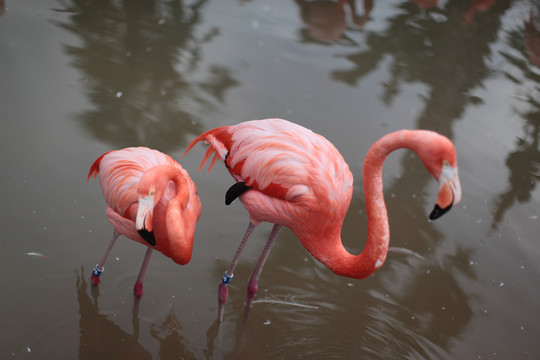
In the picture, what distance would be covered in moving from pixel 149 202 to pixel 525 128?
408 cm

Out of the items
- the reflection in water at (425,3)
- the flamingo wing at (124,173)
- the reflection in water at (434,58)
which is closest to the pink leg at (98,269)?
the flamingo wing at (124,173)

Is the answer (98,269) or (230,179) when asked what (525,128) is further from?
(98,269)

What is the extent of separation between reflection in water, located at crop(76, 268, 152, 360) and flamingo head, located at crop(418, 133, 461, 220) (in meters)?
1.59

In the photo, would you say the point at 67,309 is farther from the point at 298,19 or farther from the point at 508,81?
the point at 508,81

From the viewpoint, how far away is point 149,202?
236 cm

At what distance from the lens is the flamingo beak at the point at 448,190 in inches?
86.4

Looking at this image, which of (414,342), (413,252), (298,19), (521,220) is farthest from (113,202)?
(298,19)

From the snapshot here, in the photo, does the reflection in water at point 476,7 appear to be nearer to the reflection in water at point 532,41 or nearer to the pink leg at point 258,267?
the reflection in water at point 532,41

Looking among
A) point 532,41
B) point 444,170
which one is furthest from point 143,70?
point 532,41

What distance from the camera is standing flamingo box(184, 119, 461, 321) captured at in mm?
2485

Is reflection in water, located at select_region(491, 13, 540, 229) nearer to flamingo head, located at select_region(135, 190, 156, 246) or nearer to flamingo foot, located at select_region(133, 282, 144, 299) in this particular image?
flamingo foot, located at select_region(133, 282, 144, 299)

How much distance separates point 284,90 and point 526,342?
2938 mm

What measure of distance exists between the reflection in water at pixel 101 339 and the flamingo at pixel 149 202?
0.54 feet

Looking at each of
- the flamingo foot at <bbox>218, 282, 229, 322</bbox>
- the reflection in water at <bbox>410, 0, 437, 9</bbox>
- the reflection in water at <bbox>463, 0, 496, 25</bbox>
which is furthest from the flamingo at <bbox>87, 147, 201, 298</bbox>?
the reflection in water at <bbox>463, 0, 496, 25</bbox>
